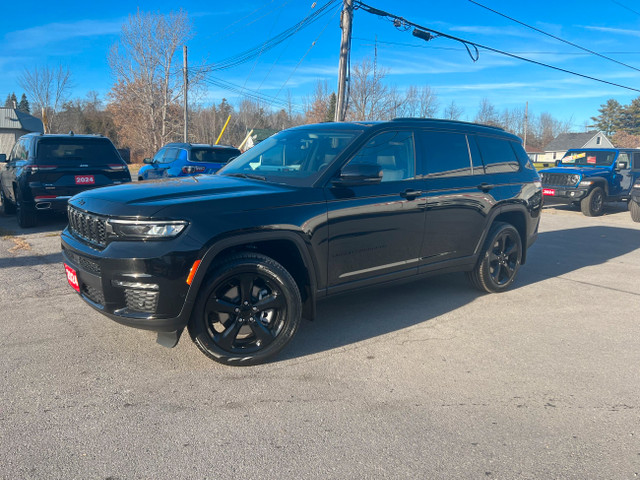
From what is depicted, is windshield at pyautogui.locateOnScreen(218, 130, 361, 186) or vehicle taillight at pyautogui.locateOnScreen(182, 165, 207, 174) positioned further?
vehicle taillight at pyautogui.locateOnScreen(182, 165, 207, 174)

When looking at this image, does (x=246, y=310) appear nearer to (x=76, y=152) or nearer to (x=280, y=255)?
(x=280, y=255)

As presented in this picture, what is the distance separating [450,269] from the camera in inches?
201

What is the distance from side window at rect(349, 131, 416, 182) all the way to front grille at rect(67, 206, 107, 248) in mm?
2060

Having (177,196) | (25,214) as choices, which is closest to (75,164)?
(25,214)

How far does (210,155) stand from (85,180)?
11.5ft

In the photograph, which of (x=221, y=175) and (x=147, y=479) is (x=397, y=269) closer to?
(x=221, y=175)

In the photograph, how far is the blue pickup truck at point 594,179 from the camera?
14016 millimetres

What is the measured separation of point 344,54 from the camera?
50.5 ft

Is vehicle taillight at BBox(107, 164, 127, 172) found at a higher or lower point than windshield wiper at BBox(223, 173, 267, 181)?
lower

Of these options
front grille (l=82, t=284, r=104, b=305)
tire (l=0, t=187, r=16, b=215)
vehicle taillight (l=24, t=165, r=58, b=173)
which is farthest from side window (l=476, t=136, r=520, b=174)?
tire (l=0, t=187, r=16, b=215)

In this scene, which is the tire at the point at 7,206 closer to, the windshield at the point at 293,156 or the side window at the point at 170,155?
the side window at the point at 170,155

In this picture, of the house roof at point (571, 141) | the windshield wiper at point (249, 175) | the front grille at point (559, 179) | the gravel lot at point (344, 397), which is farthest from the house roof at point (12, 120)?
the house roof at point (571, 141)

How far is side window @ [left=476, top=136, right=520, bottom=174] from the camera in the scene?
5.46 metres

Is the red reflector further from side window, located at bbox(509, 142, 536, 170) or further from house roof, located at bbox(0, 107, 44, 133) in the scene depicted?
house roof, located at bbox(0, 107, 44, 133)
